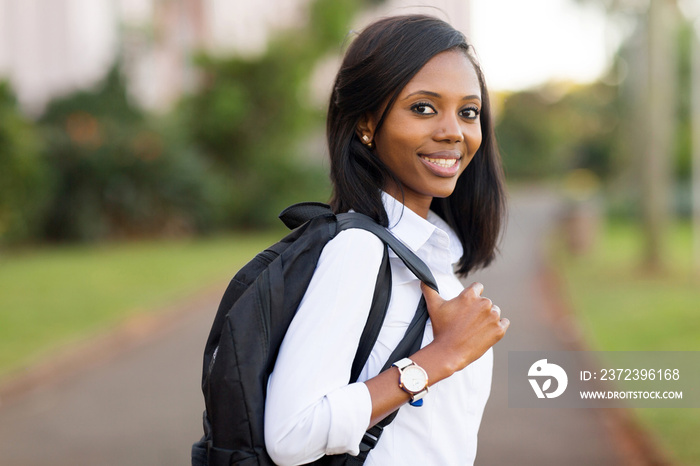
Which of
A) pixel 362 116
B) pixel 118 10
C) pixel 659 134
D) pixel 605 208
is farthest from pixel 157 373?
pixel 605 208

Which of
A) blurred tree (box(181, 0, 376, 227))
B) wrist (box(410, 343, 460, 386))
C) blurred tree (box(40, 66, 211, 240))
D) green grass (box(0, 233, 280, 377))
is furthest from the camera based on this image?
blurred tree (box(181, 0, 376, 227))

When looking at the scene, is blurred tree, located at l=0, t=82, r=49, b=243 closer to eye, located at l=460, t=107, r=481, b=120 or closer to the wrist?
eye, located at l=460, t=107, r=481, b=120

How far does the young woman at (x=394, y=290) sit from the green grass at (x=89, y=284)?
5.64 metres

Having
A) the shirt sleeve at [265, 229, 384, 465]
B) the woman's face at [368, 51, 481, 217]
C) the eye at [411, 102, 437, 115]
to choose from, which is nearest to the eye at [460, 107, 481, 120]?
the woman's face at [368, 51, 481, 217]

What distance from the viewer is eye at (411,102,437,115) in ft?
5.44

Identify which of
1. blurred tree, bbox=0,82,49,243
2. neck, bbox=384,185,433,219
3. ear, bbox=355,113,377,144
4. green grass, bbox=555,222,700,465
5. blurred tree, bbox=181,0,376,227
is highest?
blurred tree, bbox=181,0,376,227

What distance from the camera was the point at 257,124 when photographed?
21.0m

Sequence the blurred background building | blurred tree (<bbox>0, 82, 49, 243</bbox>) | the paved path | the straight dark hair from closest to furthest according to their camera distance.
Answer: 1. the straight dark hair
2. the paved path
3. blurred tree (<bbox>0, 82, 49, 243</bbox>)
4. the blurred background building

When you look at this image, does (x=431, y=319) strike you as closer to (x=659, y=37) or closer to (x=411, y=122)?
(x=411, y=122)

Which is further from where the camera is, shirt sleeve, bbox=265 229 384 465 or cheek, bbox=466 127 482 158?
cheek, bbox=466 127 482 158

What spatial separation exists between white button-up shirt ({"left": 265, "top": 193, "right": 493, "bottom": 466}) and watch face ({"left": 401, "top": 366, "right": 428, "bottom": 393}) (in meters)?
0.08

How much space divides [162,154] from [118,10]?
15.8 ft

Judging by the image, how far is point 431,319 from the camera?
1577 mm

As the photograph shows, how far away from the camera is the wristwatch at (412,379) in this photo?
4.86ft
